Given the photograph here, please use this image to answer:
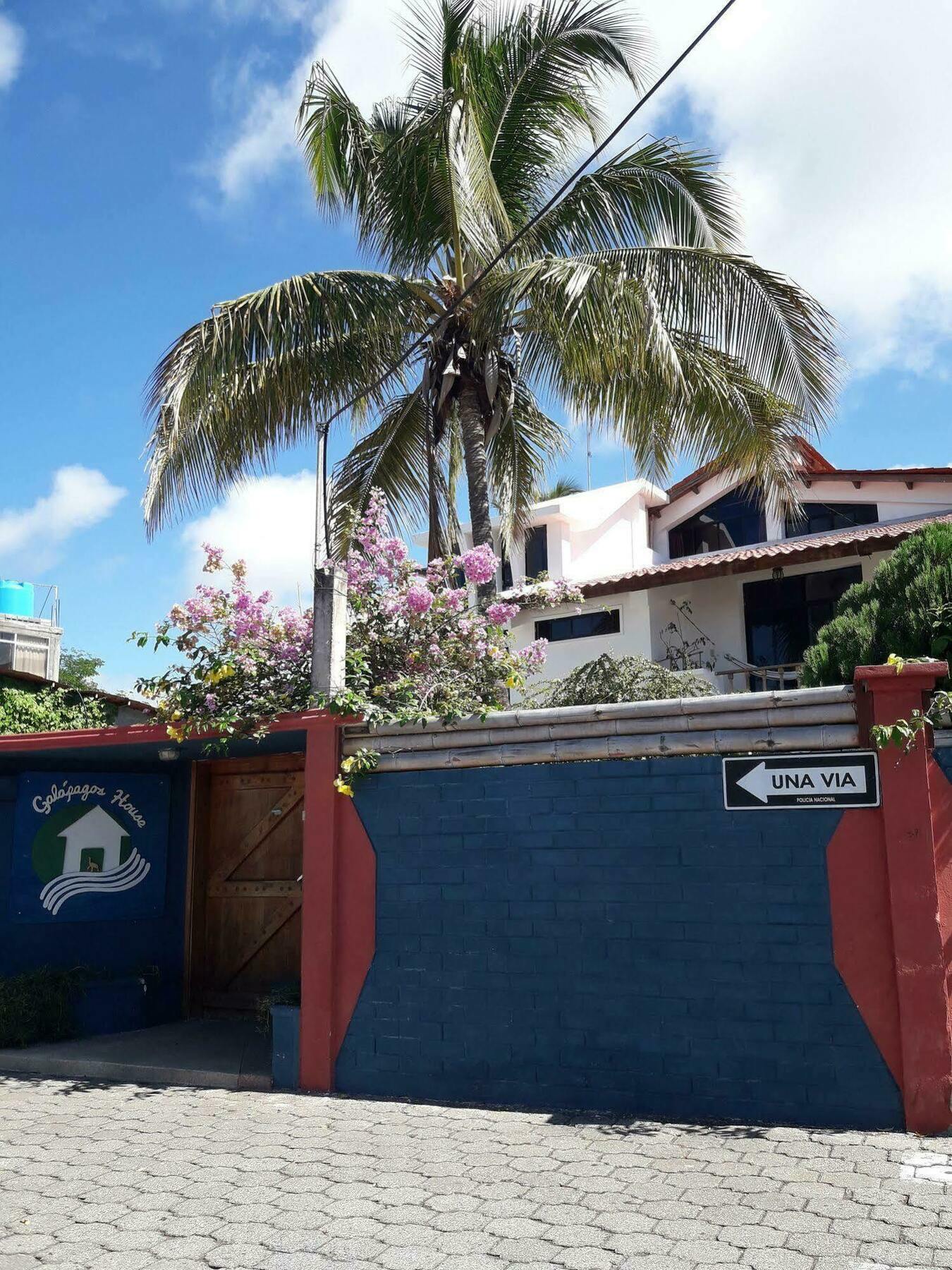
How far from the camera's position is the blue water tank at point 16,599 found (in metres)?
19.4

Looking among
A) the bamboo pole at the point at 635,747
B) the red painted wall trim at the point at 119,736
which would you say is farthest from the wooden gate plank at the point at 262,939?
the bamboo pole at the point at 635,747

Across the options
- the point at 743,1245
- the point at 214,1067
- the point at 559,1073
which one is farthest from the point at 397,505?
the point at 743,1245

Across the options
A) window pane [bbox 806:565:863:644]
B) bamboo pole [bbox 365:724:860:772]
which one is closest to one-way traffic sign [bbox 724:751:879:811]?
bamboo pole [bbox 365:724:860:772]

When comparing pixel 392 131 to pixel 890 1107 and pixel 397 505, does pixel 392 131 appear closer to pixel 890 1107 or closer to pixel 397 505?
pixel 397 505

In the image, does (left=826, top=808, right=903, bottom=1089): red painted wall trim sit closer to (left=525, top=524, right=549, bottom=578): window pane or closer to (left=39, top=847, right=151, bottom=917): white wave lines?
(left=39, top=847, right=151, bottom=917): white wave lines

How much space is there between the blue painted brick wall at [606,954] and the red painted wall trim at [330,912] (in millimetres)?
100

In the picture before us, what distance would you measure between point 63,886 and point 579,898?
5.13 metres

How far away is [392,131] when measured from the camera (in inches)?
445

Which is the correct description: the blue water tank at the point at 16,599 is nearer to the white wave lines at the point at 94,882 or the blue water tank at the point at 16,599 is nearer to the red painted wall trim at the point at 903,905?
the white wave lines at the point at 94,882

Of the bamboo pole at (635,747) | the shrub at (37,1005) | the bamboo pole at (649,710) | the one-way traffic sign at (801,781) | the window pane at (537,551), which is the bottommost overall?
the shrub at (37,1005)

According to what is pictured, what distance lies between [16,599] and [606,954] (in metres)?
15.9

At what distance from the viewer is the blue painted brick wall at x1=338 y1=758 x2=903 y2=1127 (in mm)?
6020

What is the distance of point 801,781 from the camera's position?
6195mm

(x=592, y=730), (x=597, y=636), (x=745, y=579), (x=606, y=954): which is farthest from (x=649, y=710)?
(x=597, y=636)
